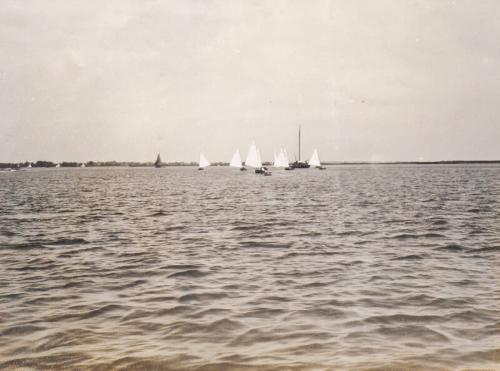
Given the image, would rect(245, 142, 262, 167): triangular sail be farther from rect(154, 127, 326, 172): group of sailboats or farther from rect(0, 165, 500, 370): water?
rect(0, 165, 500, 370): water

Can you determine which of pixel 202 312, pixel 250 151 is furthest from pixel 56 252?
pixel 250 151

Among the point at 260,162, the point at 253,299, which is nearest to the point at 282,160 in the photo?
the point at 260,162

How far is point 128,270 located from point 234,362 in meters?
7.02

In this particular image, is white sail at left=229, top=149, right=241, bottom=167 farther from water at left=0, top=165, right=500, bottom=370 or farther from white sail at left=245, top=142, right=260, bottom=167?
water at left=0, top=165, right=500, bottom=370

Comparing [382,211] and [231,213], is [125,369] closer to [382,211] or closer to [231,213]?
[231,213]

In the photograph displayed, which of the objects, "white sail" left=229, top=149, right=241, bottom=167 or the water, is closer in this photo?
the water

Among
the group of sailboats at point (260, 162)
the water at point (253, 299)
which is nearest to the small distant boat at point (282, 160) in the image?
the group of sailboats at point (260, 162)

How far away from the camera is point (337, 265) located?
41.7 ft

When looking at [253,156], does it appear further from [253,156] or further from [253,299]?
[253,299]

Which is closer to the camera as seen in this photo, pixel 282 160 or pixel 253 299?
Answer: pixel 253 299

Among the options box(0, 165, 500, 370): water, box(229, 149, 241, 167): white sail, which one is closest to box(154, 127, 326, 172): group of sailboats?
box(229, 149, 241, 167): white sail

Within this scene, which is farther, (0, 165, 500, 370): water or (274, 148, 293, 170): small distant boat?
(274, 148, 293, 170): small distant boat

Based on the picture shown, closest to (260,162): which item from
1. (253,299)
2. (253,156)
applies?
(253,156)

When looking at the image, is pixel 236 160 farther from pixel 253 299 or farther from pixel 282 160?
pixel 253 299
